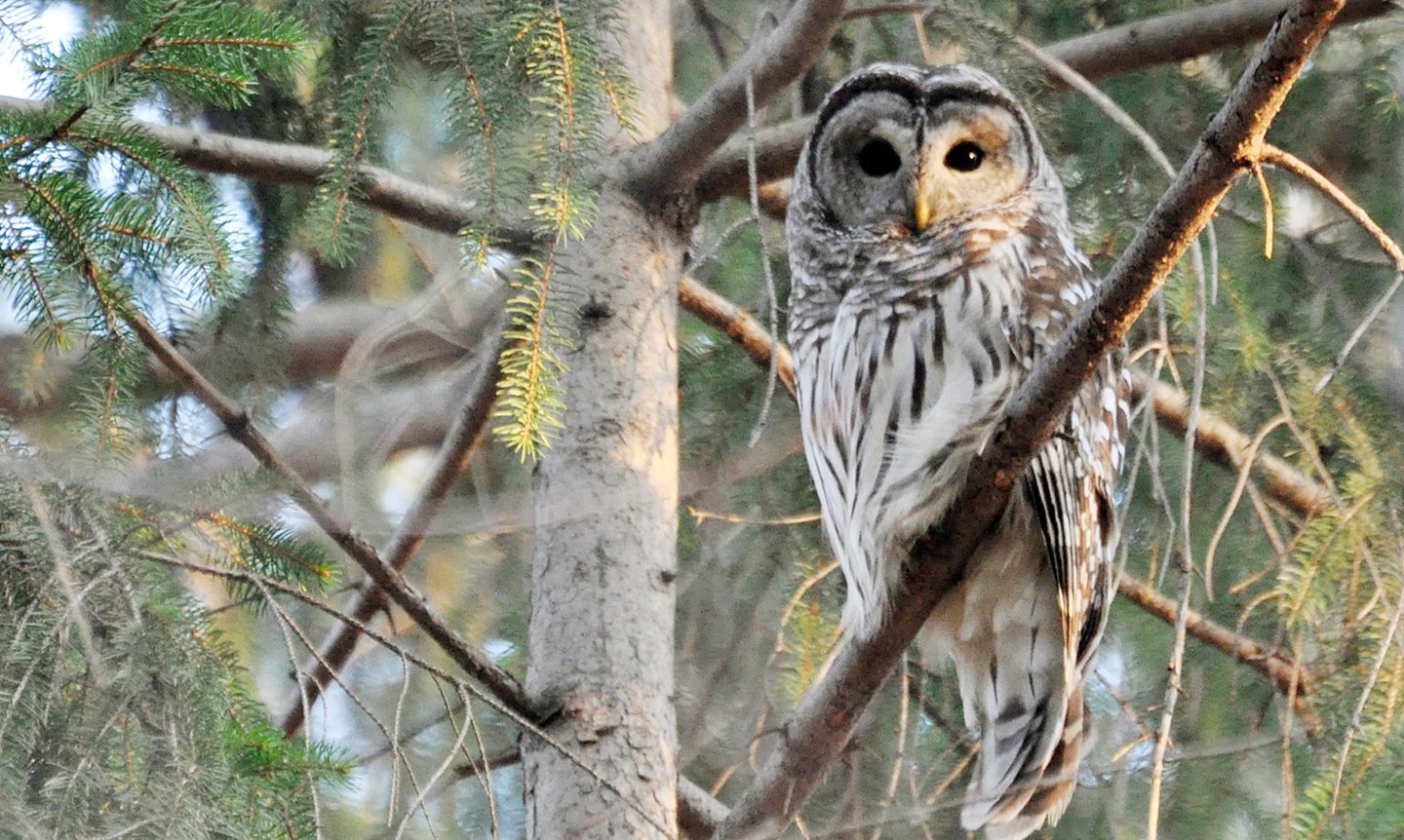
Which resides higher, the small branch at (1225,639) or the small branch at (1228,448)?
the small branch at (1228,448)

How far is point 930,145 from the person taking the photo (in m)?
2.95

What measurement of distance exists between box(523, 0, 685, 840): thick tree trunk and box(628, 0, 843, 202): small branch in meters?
0.10

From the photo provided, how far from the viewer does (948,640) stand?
2.80m

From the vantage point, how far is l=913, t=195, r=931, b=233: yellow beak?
2.87 meters

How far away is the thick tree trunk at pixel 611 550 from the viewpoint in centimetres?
249

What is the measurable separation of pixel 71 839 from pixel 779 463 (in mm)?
2232

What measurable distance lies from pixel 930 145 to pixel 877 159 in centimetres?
14

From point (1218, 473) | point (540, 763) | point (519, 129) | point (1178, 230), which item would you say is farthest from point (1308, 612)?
point (519, 129)

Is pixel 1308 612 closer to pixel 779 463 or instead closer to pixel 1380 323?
pixel 1380 323

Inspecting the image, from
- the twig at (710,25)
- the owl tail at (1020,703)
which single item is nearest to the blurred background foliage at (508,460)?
the twig at (710,25)

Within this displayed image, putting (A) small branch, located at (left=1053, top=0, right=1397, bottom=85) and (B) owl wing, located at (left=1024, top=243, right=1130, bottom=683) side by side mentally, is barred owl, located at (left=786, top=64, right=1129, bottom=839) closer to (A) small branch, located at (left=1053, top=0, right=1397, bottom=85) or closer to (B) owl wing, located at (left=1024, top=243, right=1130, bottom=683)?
(B) owl wing, located at (left=1024, top=243, right=1130, bottom=683)

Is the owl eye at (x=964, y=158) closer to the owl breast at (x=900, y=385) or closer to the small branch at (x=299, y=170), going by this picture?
the owl breast at (x=900, y=385)

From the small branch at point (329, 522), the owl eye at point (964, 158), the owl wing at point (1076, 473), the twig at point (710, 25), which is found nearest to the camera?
the small branch at point (329, 522)

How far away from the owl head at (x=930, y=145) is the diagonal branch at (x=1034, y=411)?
78cm
